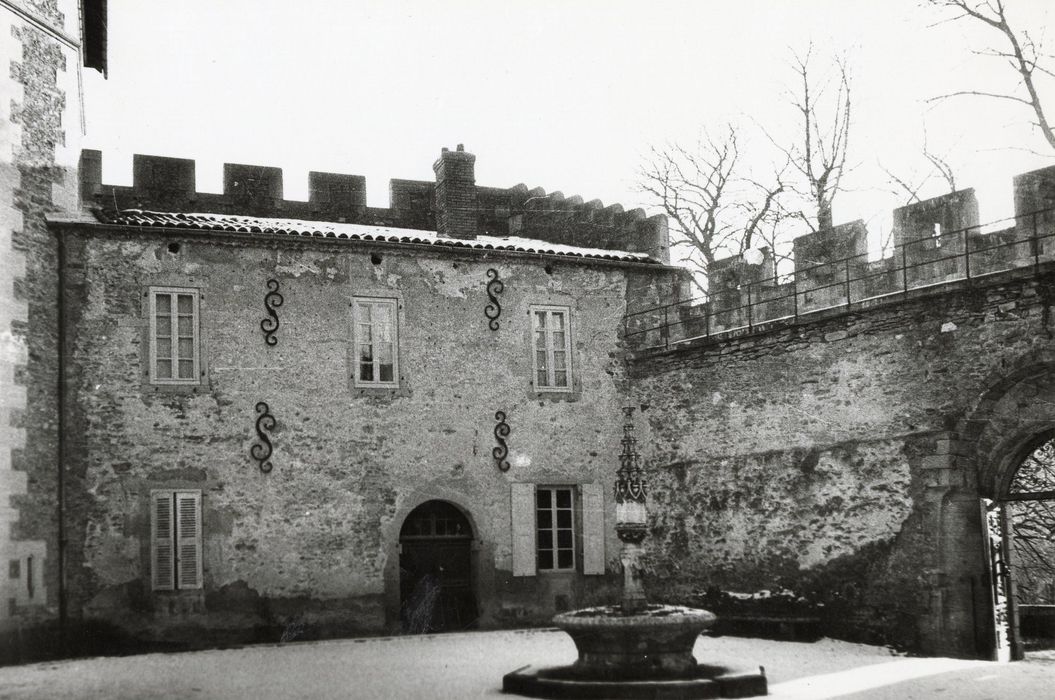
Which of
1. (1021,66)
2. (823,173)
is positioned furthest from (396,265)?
(823,173)

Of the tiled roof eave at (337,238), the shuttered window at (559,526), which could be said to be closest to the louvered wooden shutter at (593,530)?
the shuttered window at (559,526)

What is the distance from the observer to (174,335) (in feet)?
51.1

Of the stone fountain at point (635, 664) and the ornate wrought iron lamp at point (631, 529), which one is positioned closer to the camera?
the stone fountain at point (635, 664)

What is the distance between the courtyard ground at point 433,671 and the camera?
1098cm

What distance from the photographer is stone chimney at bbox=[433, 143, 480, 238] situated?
1808 cm

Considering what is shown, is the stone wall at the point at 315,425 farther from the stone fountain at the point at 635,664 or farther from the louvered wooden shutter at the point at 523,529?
the stone fountain at the point at 635,664

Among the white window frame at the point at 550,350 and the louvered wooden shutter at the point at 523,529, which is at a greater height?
the white window frame at the point at 550,350

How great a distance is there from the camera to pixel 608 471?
57.4ft

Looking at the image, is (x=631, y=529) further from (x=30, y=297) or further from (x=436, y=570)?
(x=30, y=297)

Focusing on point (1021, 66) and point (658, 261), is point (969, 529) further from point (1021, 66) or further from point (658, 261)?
point (1021, 66)

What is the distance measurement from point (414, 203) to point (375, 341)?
421 cm

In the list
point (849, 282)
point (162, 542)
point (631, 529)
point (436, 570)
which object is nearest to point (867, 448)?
point (849, 282)

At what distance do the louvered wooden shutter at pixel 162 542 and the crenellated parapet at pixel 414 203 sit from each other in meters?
4.13

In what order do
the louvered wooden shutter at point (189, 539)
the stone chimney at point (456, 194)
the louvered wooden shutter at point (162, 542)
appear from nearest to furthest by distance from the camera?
the louvered wooden shutter at point (162, 542) < the louvered wooden shutter at point (189, 539) < the stone chimney at point (456, 194)
